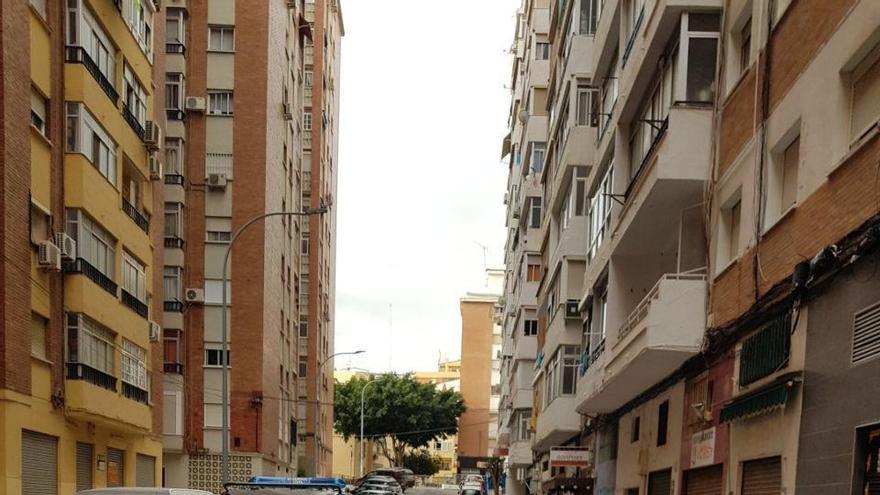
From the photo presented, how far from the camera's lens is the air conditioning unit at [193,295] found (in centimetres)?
3841

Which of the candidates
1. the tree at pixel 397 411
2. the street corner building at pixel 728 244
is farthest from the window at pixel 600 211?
the tree at pixel 397 411

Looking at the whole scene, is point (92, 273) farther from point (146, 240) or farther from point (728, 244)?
point (728, 244)

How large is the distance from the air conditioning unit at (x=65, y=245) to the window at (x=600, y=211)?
1150 centimetres

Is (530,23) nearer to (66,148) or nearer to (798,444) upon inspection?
(66,148)

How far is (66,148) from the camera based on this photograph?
70.3 feet

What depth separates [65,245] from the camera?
20.8m

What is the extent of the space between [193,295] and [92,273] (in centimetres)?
1607

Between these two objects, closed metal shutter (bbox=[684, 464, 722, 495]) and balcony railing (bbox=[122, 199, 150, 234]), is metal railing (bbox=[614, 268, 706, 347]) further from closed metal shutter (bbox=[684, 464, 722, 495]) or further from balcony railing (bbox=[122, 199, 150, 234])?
balcony railing (bbox=[122, 199, 150, 234])

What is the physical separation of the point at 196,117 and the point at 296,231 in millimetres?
12118

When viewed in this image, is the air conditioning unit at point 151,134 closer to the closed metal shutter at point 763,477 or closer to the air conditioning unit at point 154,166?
the air conditioning unit at point 154,166

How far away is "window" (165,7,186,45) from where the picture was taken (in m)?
37.8

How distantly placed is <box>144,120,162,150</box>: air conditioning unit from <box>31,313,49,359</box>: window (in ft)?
25.4

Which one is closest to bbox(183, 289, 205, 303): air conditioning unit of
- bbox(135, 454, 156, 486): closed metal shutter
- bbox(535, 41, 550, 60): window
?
bbox(135, 454, 156, 486): closed metal shutter

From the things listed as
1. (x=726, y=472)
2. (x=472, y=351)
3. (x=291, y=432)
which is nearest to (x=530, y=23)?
(x=291, y=432)
